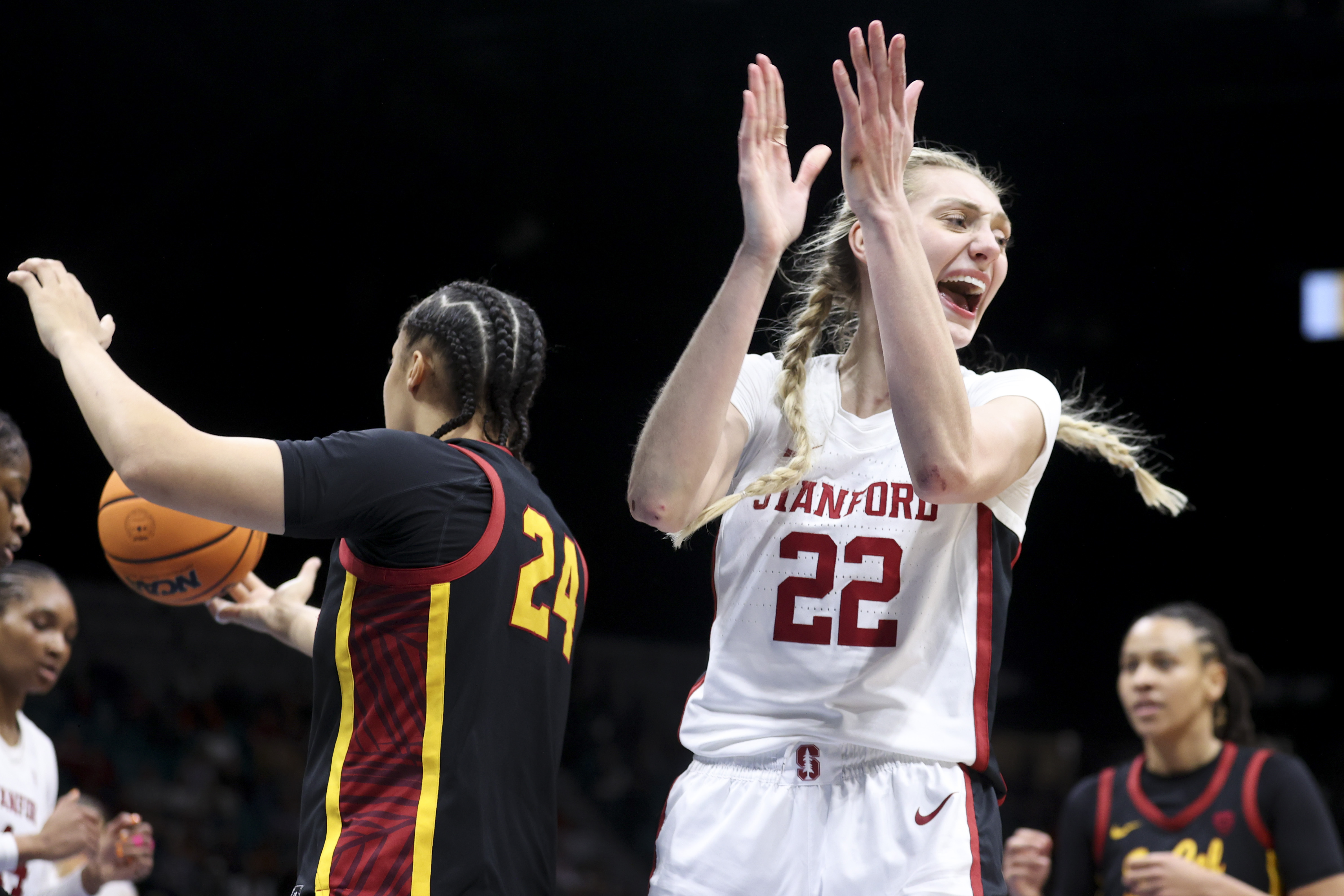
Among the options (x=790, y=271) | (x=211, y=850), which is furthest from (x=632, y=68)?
(x=211, y=850)

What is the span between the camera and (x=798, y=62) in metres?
7.36

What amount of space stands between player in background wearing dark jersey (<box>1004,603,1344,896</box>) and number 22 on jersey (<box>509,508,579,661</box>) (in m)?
1.88

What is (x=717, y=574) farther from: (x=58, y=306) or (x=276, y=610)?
(x=276, y=610)

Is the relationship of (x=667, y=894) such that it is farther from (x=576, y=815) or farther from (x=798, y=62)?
(x=576, y=815)

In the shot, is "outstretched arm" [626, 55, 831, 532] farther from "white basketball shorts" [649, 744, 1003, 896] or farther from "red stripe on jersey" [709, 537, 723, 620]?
"white basketball shorts" [649, 744, 1003, 896]

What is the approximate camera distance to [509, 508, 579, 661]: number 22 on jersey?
229 cm

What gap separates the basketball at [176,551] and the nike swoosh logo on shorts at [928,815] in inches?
73.0

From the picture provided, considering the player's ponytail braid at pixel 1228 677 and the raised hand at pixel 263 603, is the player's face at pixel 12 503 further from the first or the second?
the player's ponytail braid at pixel 1228 677

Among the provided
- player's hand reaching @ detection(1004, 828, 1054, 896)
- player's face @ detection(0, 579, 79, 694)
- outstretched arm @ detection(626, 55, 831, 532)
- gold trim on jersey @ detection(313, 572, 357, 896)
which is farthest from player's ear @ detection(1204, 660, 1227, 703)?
player's face @ detection(0, 579, 79, 694)

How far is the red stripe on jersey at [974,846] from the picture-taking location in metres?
1.88

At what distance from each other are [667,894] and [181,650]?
8361 mm

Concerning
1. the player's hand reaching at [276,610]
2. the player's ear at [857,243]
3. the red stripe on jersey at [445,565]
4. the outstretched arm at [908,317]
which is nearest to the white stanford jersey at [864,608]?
the outstretched arm at [908,317]

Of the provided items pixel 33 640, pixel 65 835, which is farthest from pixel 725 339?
pixel 33 640

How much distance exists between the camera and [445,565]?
7.16ft
